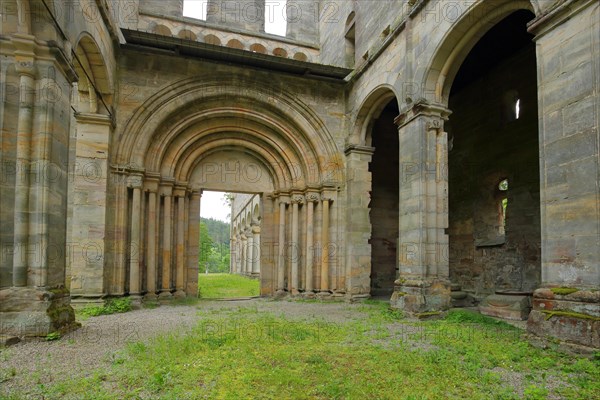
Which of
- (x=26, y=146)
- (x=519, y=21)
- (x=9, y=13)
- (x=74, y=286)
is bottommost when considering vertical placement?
(x=74, y=286)

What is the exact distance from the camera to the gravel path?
12.3ft

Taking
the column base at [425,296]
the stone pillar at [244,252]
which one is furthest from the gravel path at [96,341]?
the stone pillar at [244,252]

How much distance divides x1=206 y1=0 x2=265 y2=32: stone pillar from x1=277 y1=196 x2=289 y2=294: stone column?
6985mm

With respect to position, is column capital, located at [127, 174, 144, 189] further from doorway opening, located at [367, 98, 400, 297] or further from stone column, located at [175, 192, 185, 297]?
doorway opening, located at [367, 98, 400, 297]

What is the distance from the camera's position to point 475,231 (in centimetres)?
1118

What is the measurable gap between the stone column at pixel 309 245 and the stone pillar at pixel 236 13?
7.25 meters

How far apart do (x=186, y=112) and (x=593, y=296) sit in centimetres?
918

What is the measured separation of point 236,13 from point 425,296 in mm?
11891

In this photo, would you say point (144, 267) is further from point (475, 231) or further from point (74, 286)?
point (475, 231)

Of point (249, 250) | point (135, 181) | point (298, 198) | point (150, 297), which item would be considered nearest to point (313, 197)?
point (298, 198)

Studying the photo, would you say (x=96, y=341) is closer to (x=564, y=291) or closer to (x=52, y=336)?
(x=52, y=336)

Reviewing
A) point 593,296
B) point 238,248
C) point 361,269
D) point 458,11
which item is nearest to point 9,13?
point 458,11

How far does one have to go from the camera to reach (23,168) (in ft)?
16.7

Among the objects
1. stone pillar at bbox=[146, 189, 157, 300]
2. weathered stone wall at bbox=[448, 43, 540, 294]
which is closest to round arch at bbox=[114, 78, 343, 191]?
stone pillar at bbox=[146, 189, 157, 300]
